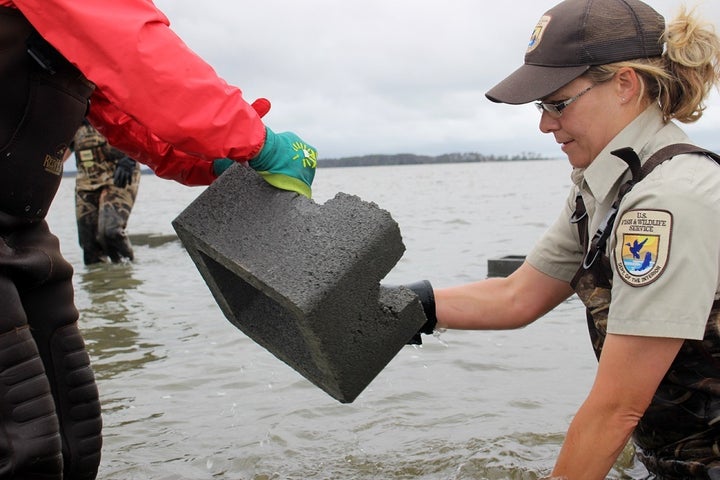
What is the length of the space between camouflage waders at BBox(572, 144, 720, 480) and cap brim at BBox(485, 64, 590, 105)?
0.97 feet

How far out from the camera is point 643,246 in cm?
241

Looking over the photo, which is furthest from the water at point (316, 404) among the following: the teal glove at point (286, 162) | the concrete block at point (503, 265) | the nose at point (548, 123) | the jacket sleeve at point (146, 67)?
the jacket sleeve at point (146, 67)

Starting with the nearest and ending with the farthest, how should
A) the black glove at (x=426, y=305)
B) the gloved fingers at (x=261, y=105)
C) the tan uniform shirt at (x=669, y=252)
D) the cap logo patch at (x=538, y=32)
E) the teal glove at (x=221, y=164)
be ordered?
1. the tan uniform shirt at (x=669, y=252)
2. the cap logo patch at (x=538, y=32)
3. the gloved fingers at (x=261, y=105)
4. the teal glove at (x=221, y=164)
5. the black glove at (x=426, y=305)

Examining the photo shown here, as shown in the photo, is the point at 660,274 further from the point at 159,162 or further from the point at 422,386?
the point at 422,386

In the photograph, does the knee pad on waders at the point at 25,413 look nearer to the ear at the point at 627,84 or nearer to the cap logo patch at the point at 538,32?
the cap logo patch at the point at 538,32

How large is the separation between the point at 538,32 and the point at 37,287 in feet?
6.22

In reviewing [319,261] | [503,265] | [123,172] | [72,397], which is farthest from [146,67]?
[123,172]

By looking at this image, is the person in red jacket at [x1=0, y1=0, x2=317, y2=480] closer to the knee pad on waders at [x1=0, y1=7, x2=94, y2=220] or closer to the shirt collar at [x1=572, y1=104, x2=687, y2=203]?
the knee pad on waders at [x1=0, y1=7, x2=94, y2=220]

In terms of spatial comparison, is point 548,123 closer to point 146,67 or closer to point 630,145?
point 630,145

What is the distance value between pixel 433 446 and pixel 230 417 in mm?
1154

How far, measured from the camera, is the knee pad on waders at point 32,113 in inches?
99.0

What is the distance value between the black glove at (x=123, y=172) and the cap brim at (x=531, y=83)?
778 centimetres

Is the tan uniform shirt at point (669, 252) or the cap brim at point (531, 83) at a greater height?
the cap brim at point (531, 83)

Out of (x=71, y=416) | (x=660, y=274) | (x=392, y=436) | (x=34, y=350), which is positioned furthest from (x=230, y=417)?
(x=660, y=274)
